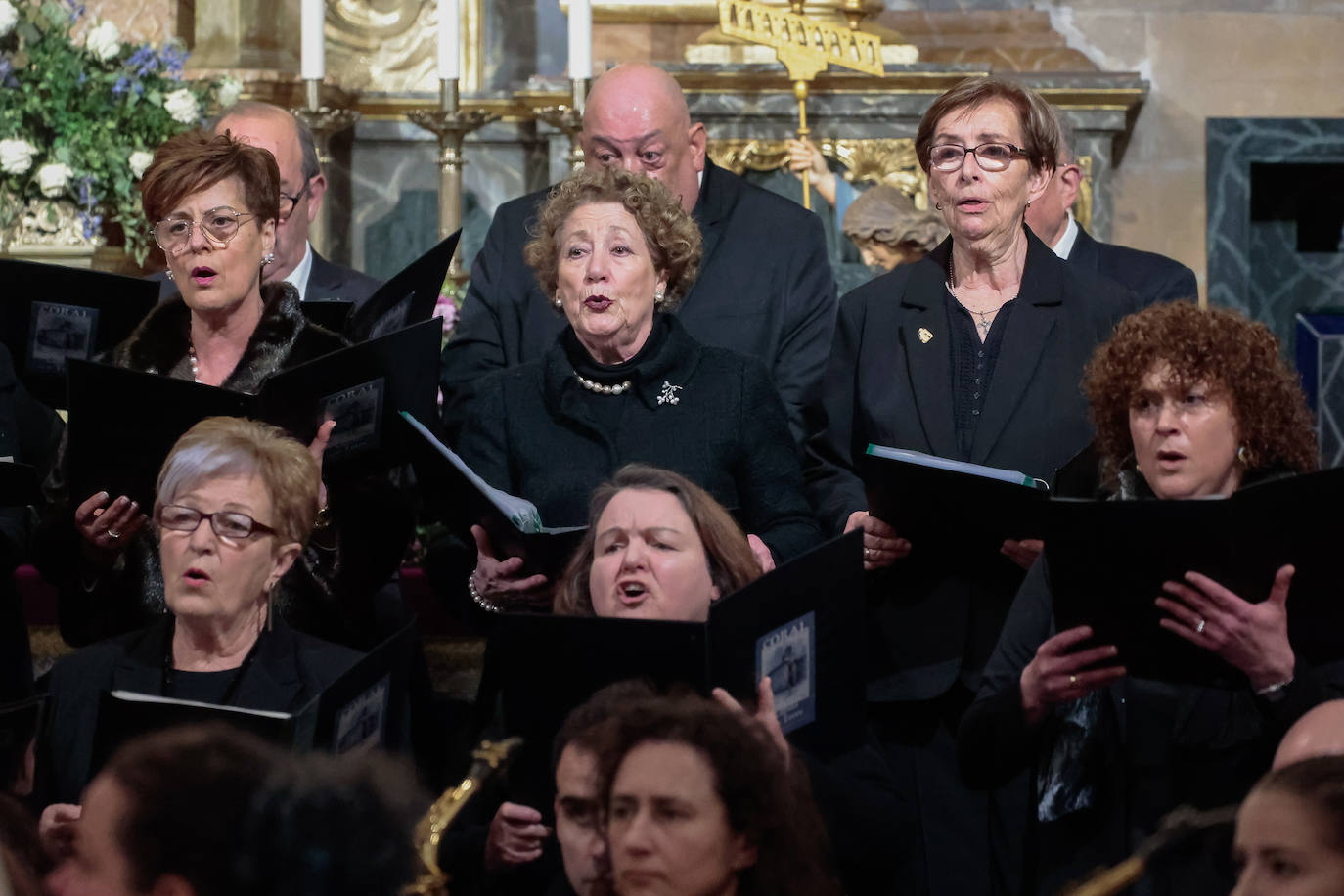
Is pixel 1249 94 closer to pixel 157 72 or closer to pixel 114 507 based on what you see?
pixel 157 72

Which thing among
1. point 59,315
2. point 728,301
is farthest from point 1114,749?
point 59,315

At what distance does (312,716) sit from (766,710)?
2.16ft

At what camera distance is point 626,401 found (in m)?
3.79

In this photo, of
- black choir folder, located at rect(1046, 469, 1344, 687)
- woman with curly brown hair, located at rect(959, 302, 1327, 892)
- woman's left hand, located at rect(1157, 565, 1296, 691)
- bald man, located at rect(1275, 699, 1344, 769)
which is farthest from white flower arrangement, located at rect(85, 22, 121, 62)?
bald man, located at rect(1275, 699, 1344, 769)

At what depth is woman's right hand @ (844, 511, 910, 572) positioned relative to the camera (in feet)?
11.6

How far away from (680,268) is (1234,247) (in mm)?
3254

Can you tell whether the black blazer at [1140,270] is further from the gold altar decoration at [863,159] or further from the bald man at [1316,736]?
the bald man at [1316,736]

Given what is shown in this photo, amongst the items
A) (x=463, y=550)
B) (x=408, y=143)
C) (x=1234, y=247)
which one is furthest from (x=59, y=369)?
(x=1234, y=247)

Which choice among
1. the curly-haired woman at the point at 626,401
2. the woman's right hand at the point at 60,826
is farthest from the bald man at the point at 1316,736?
the woman's right hand at the point at 60,826

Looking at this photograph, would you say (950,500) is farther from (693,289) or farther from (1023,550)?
(693,289)

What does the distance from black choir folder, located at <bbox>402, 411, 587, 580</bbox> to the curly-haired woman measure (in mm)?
238

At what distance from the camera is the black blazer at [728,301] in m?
4.36

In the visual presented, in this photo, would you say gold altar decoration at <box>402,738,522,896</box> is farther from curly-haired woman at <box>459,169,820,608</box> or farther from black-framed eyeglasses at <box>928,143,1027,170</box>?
black-framed eyeglasses at <box>928,143,1027,170</box>

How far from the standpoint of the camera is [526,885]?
295 cm
